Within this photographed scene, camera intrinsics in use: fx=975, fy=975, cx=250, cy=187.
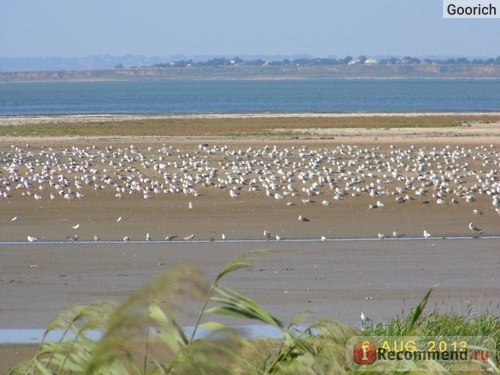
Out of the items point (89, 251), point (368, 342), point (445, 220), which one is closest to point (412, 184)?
point (445, 220)

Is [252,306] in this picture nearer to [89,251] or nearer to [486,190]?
[89,251]

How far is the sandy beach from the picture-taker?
1170 cm

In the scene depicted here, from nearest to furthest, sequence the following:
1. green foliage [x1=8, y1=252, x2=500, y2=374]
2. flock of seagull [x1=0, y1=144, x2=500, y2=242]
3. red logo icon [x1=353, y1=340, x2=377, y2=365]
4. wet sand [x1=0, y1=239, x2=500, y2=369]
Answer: green foliage [x1=8, y1=252, x2=500, y2=374], red logo icon [x1=353, y1=340, x2=377, y2=365], wet sand [x1=0, y1=239, x2=500, y2=369], flock of seagull [x1=0, y1=144, x2=500, y2=242]

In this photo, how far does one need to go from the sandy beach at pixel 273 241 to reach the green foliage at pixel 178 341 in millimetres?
1553

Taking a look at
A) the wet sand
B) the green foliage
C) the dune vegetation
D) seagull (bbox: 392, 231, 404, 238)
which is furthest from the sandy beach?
the dune vegetation

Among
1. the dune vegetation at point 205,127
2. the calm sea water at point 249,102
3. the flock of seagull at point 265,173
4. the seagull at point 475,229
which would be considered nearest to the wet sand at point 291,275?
the seagull at point 475,229

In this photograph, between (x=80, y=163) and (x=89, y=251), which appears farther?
(x=80, y=163)

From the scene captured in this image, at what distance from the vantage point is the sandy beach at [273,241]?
1170cm

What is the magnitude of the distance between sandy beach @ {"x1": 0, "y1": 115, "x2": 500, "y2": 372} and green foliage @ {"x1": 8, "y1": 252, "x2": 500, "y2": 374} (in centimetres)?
155

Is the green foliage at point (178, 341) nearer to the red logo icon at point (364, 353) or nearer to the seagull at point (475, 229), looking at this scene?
the red logo icon at point (364, 353)

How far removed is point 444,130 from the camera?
3794cm

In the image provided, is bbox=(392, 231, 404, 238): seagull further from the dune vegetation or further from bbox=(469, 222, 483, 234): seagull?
the dune vegetation

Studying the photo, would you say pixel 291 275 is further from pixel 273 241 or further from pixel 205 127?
pixel 205 127

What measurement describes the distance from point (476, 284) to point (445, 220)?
17.7ft
